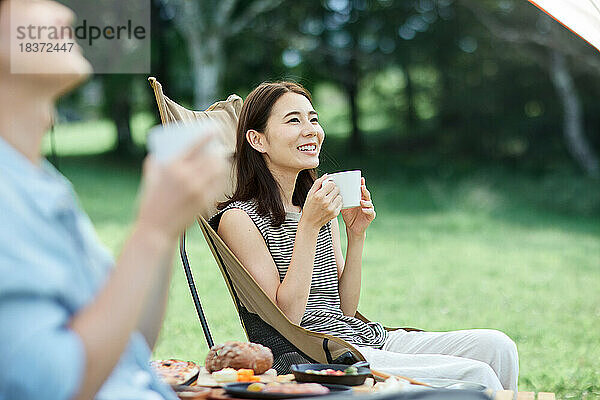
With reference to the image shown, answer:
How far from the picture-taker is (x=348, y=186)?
96.2 inches

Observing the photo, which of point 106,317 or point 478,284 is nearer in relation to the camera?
point 106,317

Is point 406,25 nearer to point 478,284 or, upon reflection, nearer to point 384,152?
point 384,152

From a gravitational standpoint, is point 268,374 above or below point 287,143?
below

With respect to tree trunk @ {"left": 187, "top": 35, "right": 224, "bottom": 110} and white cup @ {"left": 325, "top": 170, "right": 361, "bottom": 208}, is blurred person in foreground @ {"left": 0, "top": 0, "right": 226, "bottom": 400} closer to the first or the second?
white cup @ {"left": 325, "top": 170, "right": 361, "bottom": 208}

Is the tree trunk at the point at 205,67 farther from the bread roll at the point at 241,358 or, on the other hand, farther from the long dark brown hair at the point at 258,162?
the bread roll at the point at 241,358

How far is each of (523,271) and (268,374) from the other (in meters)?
5.73

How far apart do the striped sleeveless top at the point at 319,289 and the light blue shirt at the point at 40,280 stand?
1320 millimetres

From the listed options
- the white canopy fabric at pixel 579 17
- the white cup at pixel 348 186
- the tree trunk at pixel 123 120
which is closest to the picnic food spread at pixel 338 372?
the white cup at pixel 348 186

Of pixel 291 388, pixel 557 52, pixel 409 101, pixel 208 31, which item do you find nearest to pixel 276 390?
pixel 291 388

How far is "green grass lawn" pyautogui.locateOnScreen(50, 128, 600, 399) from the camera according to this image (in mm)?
4988

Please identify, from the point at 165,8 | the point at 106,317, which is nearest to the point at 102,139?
the point at 165,8

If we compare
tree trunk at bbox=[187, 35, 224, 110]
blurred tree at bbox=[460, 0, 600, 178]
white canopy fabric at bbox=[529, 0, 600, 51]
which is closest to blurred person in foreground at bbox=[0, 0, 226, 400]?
white canopy fabric at bbox=[529, 0, 600, 51]

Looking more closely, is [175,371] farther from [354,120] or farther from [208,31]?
[354,120]

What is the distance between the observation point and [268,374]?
2104 mm
